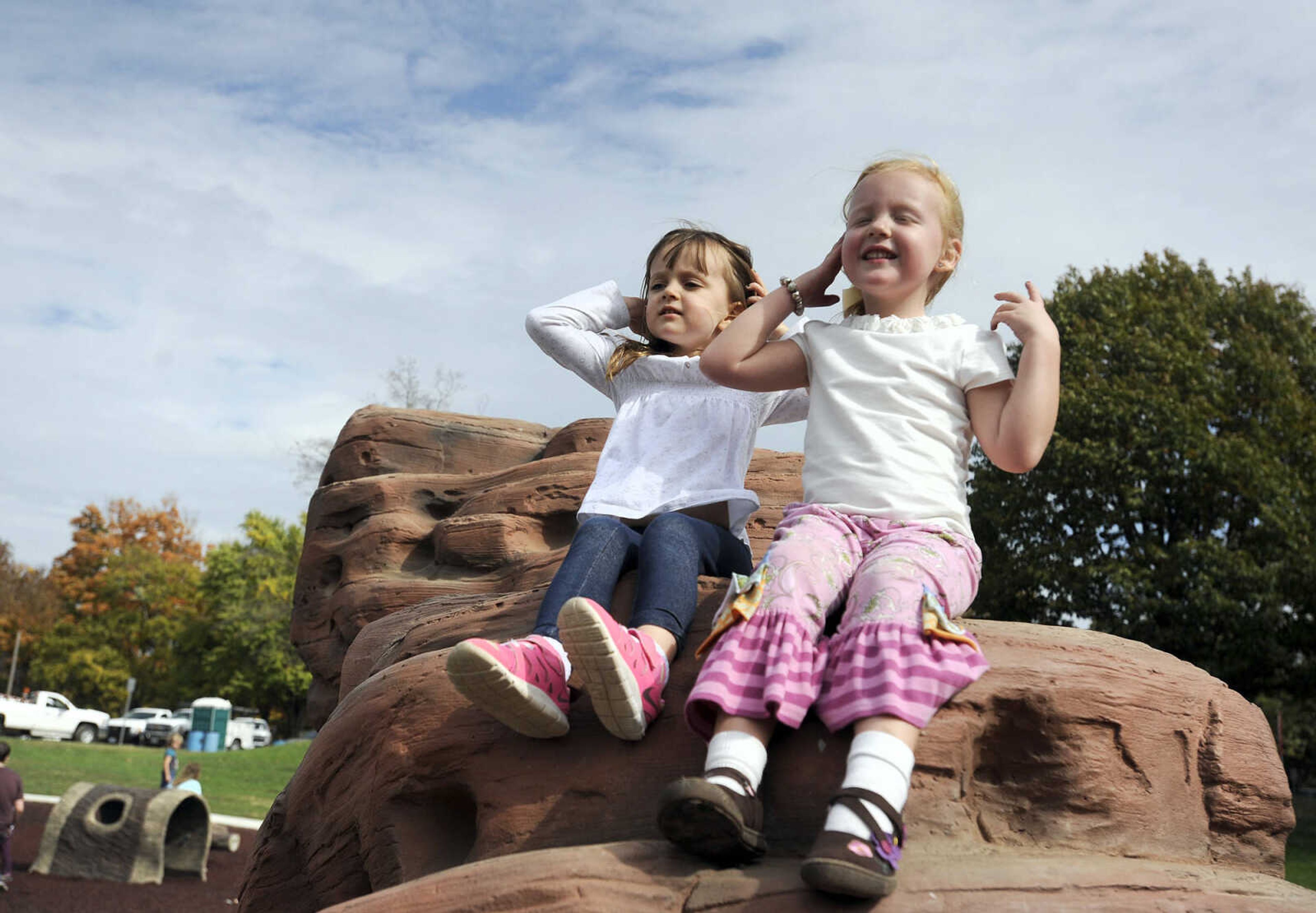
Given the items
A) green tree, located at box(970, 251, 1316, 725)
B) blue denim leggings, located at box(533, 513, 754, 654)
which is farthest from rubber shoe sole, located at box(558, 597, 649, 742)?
green tree, located at box(970, 251, 1316, 725)

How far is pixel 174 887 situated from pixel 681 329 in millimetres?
10699

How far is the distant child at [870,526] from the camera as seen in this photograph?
2441 millimetres

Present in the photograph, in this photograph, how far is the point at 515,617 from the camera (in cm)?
427

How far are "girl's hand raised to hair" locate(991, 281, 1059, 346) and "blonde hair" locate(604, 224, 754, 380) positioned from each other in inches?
44.5

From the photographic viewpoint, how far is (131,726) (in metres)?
37.2

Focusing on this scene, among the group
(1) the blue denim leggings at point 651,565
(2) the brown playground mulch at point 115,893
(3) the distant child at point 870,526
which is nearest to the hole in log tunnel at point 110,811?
(2) the brown playground mulch at point 115,893

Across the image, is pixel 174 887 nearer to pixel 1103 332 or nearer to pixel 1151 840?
pixel 1151 840

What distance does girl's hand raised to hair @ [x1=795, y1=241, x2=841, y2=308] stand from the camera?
3535 millimetres

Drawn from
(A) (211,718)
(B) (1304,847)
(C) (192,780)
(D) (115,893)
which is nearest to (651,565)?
(D) (115,893)

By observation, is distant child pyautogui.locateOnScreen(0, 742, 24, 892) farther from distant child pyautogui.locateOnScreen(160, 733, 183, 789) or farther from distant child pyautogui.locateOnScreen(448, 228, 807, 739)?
distant child pyautogui.locateOnScreen(448, 228, 807, 739)

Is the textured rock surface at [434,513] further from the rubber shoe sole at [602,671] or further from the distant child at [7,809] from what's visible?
the distant child at [7,809]

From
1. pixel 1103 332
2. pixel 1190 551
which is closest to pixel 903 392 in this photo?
pixel 1190 551

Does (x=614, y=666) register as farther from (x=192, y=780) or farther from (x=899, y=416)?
(x=192, y=780)

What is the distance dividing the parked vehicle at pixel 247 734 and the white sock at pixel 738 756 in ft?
122
